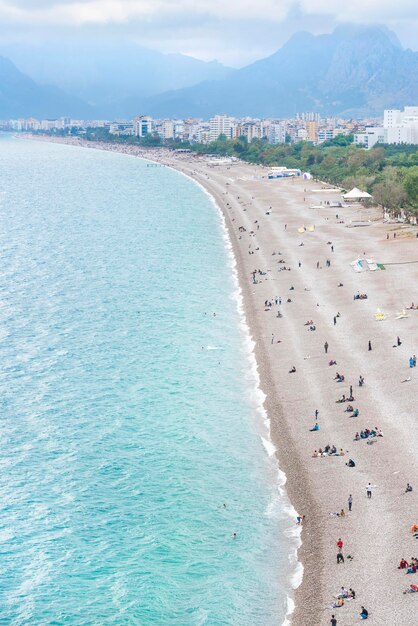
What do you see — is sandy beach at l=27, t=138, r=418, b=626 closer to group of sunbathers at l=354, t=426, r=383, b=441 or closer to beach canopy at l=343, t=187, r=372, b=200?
group of sunbathers at l=354, t=426, r=383, b=441

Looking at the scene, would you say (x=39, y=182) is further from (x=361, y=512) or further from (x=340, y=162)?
(x=361, y=512)

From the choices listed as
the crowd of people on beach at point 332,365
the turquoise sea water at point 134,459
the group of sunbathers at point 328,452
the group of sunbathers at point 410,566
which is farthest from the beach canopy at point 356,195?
the group of sunbathers at point 410,566

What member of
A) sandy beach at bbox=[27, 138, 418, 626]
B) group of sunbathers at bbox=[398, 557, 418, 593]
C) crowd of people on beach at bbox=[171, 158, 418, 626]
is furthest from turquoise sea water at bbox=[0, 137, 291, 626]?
group of sunbathers at bbox=[398, 557, 418, 593]

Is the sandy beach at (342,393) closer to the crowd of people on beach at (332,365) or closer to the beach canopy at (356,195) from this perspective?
the crowd of people on beach at (332,365)

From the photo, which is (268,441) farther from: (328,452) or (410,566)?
(410,566)

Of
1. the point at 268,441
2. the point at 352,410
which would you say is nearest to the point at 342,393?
the point at 352,410
